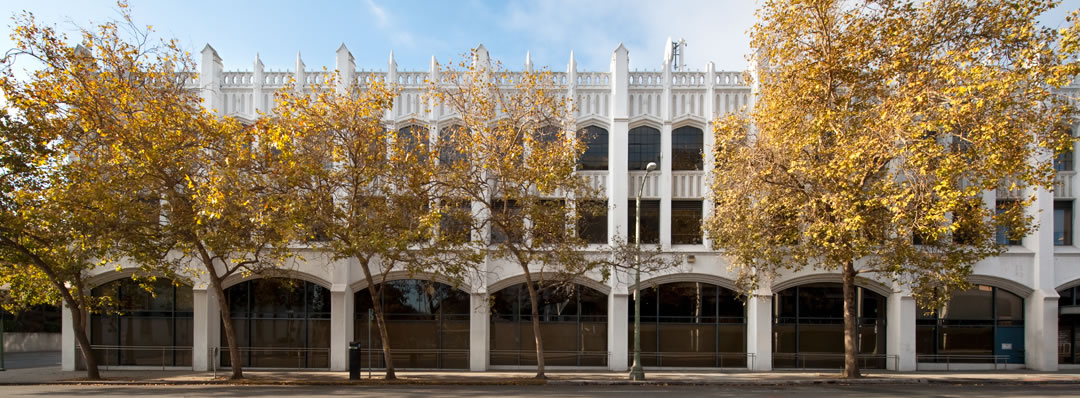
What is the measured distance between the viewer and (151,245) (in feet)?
54.6

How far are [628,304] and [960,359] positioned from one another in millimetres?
11833

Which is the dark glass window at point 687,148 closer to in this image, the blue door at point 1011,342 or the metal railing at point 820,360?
the metal railing at point 820,360

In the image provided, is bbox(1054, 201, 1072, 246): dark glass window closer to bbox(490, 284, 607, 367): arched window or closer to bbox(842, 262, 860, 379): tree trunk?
bbox(842, 262, 860, 379): tree trunk

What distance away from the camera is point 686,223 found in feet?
72.1

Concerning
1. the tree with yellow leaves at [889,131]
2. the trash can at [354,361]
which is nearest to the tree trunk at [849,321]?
the tree with yellow leaves at [889,131]

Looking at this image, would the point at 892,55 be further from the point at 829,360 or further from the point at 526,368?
the point at 526,368

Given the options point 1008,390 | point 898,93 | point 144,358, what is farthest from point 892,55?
point 144,358

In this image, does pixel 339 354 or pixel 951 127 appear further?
pixel 339 354

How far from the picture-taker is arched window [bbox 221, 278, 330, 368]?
22109 millimetres

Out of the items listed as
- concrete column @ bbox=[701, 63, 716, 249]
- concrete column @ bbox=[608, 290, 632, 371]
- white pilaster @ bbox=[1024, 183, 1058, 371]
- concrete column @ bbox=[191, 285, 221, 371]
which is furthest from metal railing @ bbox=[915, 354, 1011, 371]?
concrete column @ bbox=[191, 285, 221, 371]

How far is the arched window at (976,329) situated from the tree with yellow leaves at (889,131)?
5137mm

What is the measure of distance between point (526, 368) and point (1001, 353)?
1662 cm

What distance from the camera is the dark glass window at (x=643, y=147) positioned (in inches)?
870

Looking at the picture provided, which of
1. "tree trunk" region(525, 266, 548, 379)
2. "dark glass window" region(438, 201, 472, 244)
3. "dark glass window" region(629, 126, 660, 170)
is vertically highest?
"dark glass window" region(629, 126, 660, 170)
